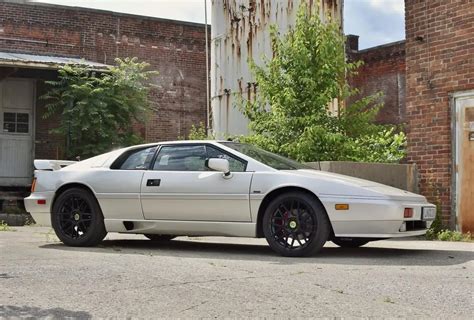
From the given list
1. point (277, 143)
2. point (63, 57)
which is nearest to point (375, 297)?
point (277, 143)

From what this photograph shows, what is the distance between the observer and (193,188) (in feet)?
24.5

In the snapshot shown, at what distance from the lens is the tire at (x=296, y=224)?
6789 millimetres

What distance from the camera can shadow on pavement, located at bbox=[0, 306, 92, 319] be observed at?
163 inches

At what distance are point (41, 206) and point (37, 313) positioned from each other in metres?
4.36

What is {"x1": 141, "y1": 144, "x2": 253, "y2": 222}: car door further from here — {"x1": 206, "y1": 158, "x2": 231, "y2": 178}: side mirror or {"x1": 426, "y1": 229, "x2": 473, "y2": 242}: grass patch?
Result: {"x1": 426, "y1": 229, "x2": 473, "y2": 242}: grass patch

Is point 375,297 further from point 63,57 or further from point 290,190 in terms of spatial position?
point 63,57

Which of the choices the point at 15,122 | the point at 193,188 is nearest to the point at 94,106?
the point at 15,122

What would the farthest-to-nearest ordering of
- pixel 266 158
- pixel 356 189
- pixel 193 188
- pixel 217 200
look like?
pixel 266 158, pixel 193 188, pixel 217 200, pixel 356 189

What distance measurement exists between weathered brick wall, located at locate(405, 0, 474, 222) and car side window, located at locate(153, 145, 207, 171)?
14.1 ft

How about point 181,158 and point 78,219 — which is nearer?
point 181,158

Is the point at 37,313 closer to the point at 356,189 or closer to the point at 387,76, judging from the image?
the point at 356,189

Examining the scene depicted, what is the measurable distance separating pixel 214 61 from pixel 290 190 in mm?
10156

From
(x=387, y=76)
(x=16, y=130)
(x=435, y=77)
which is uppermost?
(x=387, y=76)

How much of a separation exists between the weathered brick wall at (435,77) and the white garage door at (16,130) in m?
10.3
